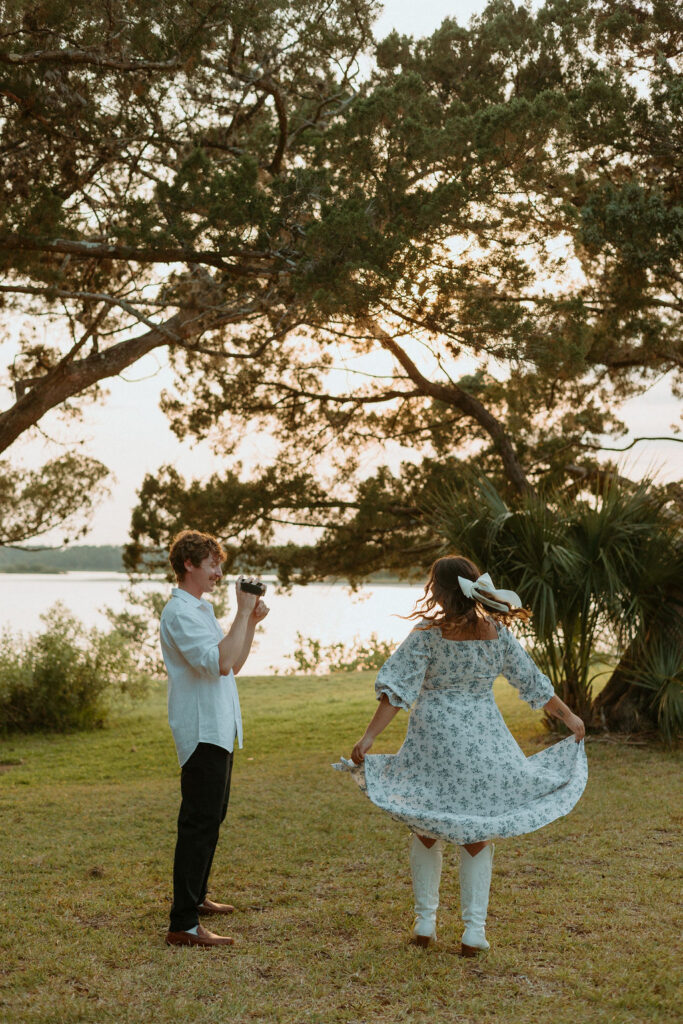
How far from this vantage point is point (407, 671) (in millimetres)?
4062

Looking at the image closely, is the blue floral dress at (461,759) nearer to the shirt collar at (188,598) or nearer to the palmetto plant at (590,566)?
the shirt collar at (188,598)

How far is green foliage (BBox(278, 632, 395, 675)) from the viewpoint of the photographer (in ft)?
74.6

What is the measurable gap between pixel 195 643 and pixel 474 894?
149 cm

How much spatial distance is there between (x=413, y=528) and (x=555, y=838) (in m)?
6.65

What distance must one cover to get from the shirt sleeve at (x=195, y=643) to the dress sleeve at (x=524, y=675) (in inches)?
47.9

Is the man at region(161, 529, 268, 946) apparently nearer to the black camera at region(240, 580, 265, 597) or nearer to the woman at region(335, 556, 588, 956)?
the black camera at region(240, 580, 265, 597)

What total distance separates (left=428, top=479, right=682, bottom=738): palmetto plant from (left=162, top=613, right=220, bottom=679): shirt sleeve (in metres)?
5.63

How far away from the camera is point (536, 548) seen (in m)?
9.50

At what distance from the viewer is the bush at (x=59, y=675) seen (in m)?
14.4

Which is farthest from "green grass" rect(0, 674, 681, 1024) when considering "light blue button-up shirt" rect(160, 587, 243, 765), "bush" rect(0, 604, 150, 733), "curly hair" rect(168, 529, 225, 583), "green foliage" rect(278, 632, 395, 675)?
"green foliage" rect(278, 632, 395, 675)

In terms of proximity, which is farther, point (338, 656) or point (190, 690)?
point (338, 656)

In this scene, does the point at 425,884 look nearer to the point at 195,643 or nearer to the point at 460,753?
the point at 460,753

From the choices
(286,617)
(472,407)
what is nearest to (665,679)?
(472,407)

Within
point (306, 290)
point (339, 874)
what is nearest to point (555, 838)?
point (339, 874)
